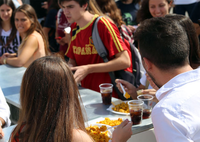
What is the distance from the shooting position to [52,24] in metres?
5.84

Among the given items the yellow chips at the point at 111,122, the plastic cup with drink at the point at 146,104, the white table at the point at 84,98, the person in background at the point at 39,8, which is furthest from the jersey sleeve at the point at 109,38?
the person in background at the point at 39,8

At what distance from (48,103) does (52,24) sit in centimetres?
456

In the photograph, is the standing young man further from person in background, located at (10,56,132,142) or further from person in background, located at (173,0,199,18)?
person in background, located at (173,0,199,18)

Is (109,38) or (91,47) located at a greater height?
(109,38)

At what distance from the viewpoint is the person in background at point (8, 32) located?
4.90 m

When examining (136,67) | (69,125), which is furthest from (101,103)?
(69,125)

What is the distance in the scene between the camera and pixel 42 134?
147 cm

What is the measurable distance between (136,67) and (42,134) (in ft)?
6.55

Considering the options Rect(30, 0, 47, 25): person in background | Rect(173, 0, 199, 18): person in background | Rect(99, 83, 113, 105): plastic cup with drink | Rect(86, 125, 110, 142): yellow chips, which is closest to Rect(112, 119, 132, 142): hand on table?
Rect(86, 125, 110, 142): yellow chips

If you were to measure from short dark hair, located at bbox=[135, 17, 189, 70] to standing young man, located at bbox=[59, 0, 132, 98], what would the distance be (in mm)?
1376

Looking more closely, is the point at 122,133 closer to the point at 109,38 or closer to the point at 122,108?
the point at 122,108

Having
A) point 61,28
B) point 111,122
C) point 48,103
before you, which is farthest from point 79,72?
point 61,28

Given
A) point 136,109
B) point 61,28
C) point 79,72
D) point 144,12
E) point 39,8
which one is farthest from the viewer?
point 39,8

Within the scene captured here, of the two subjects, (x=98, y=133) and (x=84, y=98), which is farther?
(x=84, y=98)
